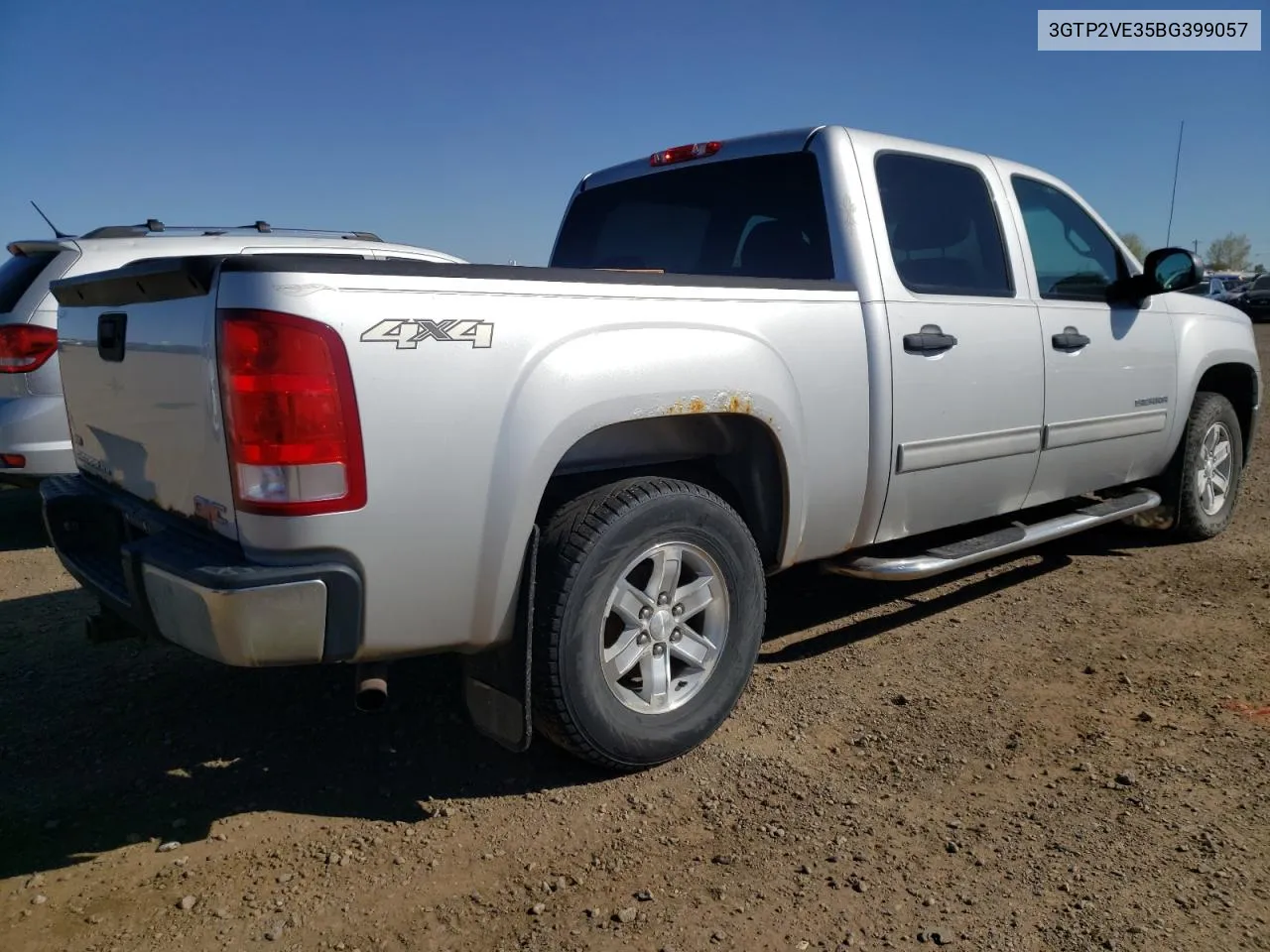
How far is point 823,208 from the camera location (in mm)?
3674

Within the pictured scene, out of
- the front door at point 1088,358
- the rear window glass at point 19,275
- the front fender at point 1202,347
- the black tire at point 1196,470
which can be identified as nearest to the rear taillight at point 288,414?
the front door at point 1088,358

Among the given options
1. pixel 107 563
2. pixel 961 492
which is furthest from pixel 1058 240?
pixel 107 563

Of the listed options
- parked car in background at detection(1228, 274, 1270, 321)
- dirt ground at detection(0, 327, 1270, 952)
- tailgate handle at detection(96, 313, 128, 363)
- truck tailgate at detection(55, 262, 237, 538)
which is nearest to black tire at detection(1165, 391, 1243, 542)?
dirt ground at detection(0, 327, 1270, 952)

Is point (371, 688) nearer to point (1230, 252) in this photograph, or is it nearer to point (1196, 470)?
point (1196, 470)

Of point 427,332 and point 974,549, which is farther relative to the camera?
point 974,549

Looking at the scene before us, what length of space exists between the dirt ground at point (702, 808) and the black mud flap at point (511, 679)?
0.98 ft

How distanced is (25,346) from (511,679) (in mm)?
4120

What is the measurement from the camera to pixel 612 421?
2795mm

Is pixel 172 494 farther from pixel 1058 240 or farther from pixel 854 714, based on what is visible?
pixel 1058 240

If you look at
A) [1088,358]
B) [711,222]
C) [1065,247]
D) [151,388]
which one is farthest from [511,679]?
[1065,247]

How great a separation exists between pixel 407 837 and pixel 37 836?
1034 millimetres

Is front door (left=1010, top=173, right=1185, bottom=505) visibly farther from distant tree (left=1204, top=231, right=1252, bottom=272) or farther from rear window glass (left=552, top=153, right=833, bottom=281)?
distant tree (left=1204, top=231, right=1252, bottom=272)

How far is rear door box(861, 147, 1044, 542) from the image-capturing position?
→ 3.66 meters

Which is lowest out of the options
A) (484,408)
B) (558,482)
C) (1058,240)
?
(558,482)
